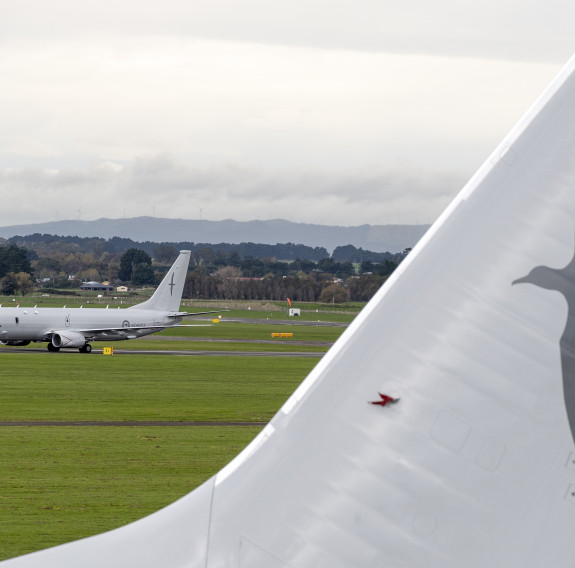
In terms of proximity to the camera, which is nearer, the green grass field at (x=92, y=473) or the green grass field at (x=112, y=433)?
the green grass field at (x=92, y=473)

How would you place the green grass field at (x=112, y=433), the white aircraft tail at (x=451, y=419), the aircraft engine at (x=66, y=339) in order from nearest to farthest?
the white aircraft tail at (x=451, y=419), the green grass field at (x=112, y=433), the aircraft engine at (x=66, y=339)

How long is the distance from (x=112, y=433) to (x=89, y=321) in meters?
45.6

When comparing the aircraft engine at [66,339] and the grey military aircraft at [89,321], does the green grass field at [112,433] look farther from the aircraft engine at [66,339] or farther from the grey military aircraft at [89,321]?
the grey military aircraft at [89,321]

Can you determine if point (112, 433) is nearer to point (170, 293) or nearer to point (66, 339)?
point (66, 339)

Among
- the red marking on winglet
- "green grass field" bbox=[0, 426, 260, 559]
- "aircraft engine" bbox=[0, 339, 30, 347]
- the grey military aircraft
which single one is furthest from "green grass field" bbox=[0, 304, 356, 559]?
the red marking on winglet

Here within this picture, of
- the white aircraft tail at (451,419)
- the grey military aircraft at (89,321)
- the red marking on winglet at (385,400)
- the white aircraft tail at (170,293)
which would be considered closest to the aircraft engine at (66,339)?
the grey military aircraft at (89,321)

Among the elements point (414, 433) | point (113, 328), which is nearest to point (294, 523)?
point (414, 433)

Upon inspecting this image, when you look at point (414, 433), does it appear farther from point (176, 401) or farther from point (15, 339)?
point (15, 339)

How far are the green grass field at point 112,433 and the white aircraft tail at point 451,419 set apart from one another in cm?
1445

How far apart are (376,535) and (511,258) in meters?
1.72

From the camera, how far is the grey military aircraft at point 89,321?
7656 cm

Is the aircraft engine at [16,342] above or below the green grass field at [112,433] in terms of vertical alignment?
below

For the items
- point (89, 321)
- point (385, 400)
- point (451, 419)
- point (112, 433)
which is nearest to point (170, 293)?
point (89, 321)

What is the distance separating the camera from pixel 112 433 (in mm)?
34188
